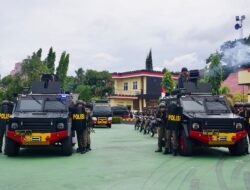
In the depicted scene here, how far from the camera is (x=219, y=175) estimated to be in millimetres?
8727

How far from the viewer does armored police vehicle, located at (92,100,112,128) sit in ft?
94.9

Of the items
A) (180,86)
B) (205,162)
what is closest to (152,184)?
(205,162)

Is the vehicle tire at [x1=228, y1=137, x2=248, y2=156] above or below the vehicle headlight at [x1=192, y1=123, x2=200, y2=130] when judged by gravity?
below

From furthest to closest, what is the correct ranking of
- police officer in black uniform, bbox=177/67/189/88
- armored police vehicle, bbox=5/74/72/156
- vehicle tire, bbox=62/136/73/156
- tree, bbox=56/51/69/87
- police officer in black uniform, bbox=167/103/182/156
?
tree, bbox=56/51/69/87, police officer in black uniform, bbox=177/67/189/88, police officer in black uniform, bbox=167/103/182/156, vehicle tire, bbox=62/136/73/156, armored police vehicle, bbox=5/74/72/156

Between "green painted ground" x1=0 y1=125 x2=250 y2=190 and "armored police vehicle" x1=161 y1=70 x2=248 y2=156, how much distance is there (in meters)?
0.43

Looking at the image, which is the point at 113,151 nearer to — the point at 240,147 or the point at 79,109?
the point at 79,109

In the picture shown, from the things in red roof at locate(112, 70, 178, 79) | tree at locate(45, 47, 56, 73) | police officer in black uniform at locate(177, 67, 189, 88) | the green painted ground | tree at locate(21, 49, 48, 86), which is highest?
tree at locate(45, 47, 56, 73)

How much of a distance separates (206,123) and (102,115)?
1802cm

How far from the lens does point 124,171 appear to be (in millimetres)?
9203

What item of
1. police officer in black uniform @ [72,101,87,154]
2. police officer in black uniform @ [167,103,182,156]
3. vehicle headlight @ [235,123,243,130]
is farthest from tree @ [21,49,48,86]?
vehicle headlight @ [235,123,243,130]

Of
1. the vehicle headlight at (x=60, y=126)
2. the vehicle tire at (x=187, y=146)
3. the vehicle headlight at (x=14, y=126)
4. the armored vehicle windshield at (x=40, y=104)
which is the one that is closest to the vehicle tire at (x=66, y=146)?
the vehicle headlight at (x=60, y=126)

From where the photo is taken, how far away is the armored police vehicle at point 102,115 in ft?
94.9

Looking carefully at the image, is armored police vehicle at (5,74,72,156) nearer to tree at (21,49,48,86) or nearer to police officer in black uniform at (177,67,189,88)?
police officer in black uniform at (177,67,189,88)

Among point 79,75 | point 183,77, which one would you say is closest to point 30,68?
point 79,75
